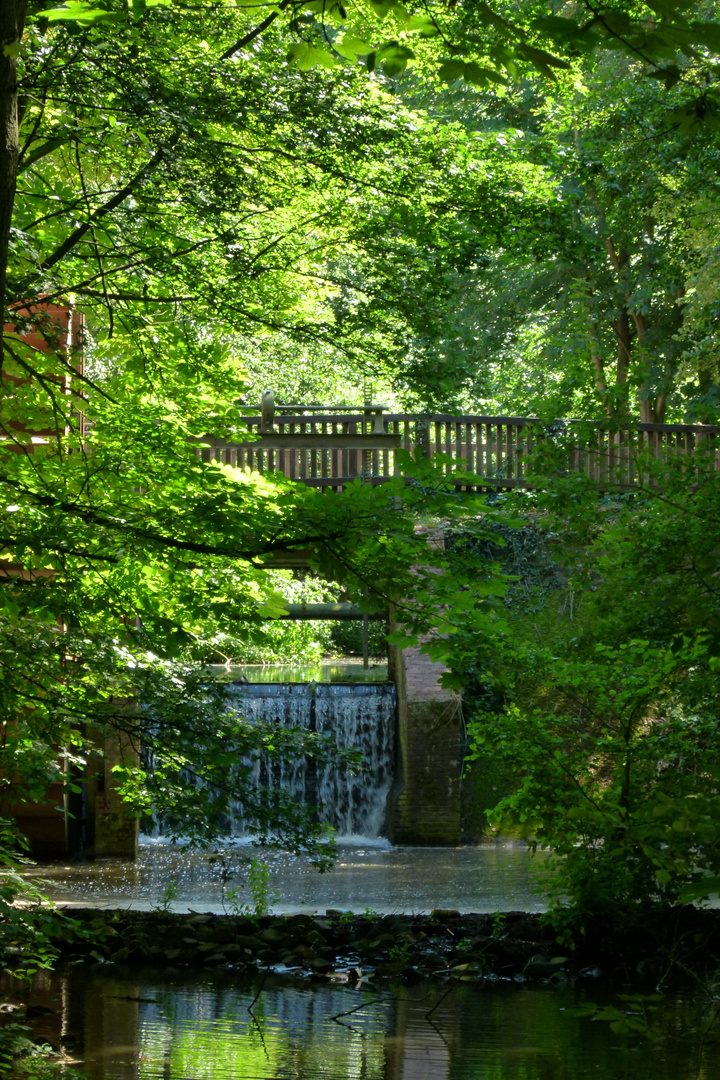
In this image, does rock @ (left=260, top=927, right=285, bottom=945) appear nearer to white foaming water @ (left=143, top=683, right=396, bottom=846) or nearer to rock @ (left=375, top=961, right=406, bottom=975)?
rock @ (left=375, top=961, right=406, bottom=975)

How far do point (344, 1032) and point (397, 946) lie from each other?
191 cm

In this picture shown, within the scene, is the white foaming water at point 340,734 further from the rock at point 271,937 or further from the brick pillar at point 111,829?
the rock at point 271,937

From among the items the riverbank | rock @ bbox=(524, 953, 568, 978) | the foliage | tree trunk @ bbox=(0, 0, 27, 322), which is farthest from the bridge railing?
tree trunk @ bbox=(0, 0, 27, 322)

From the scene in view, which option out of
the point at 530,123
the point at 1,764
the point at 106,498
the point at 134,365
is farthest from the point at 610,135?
the point at 1,764

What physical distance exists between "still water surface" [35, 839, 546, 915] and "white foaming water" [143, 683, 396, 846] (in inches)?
51.5

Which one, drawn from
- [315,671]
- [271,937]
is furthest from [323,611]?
[271,937]

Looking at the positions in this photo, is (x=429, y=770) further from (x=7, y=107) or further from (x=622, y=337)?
(x=622, y=337)

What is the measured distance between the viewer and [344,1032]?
5.89 meters

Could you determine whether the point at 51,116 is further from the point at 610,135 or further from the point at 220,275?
the point at 610,135

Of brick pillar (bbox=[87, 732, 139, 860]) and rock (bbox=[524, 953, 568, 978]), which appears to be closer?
rock (bbox=[524, 953, 568, 978])

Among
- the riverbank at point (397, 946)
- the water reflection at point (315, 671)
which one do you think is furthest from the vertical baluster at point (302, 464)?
the riverbank at point (397, 946)

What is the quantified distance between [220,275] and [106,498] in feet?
5.26

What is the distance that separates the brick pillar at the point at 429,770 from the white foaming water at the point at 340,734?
37.1 inches

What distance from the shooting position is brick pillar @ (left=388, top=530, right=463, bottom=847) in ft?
44.9
